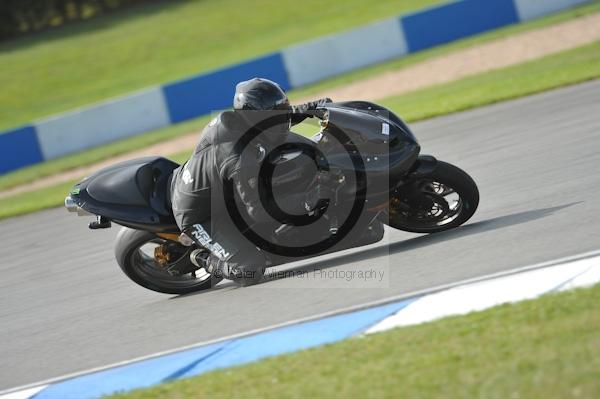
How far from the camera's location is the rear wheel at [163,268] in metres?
7.00

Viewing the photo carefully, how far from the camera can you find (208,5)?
33.7 metres

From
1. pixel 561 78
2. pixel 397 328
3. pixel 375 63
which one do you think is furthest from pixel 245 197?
pixel 375 63

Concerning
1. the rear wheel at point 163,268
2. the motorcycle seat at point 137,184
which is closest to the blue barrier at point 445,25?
the motorcycle seat at point 137,184

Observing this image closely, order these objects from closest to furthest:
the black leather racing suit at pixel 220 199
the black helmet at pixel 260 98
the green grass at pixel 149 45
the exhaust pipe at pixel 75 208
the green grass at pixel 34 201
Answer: the black helmet at pixel 260 98, the black leather racing suit at pixel 220 199, the exhaust pipe at pixel 75 208, the green grass at pixel 34 201, the green grass at pixel 149 45

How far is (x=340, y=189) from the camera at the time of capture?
6.45 metres

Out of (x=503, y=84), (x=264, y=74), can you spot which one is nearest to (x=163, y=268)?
(x=503, y=84)

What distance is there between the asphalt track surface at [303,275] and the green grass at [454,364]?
911 millimetres

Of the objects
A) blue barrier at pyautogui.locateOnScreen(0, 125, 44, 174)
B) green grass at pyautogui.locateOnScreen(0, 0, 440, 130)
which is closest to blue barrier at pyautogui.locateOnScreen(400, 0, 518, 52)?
green grass at pyautogui.locateOnScreen(0, 0, 440, 130)

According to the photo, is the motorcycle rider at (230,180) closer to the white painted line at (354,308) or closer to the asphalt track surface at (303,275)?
the asphalt track surface at (303,275)

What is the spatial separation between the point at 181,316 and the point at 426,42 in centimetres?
1604

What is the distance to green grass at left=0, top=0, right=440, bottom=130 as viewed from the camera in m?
26.5

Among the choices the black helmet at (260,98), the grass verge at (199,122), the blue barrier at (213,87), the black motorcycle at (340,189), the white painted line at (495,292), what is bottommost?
the grass verge at (199,122)

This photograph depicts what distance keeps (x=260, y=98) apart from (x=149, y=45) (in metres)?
24.6

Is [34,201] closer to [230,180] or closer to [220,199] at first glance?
[220,199]
